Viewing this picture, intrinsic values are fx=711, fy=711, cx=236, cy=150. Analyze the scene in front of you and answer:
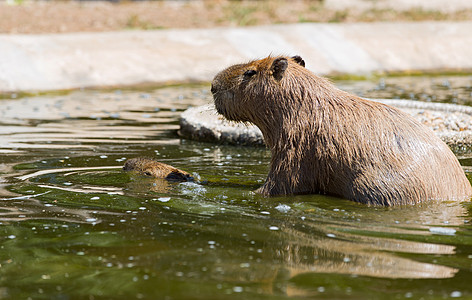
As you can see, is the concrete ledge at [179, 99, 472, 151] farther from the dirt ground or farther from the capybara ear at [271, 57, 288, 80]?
the dirt ground

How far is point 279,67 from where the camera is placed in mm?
5910

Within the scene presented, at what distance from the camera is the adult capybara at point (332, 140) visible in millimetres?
5570

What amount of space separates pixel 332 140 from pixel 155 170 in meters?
1.90

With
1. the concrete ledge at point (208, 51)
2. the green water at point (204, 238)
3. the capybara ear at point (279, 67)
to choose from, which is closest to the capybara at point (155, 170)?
the green water at point (204, 238)

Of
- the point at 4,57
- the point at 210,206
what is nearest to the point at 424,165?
the point at 210,206

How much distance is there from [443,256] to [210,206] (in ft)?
6.36

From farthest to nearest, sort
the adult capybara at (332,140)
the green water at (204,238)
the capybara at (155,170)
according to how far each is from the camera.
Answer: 1. the capybara at (155,170)
2. the adult capybara at (332,140)
3. the green water at (204,238)

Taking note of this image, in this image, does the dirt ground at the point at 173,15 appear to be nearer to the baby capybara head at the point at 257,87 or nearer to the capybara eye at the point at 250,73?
the baby capybara head at the point at 257,87

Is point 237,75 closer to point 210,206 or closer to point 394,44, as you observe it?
point 210,206

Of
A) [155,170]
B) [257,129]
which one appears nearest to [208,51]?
[257,129]

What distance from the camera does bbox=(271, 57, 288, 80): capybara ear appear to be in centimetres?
587

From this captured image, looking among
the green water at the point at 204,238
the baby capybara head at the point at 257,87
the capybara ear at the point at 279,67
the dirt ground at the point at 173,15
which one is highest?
the dirt ground at the point at 173,15

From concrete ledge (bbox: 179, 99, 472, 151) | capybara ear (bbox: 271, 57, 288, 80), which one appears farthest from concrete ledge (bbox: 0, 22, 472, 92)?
capybara ear (bbox: 271, 57, 288, 80)

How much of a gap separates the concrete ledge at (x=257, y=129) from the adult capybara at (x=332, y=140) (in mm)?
2341
